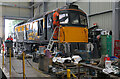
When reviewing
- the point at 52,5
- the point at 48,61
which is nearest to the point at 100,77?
the point at 48,61

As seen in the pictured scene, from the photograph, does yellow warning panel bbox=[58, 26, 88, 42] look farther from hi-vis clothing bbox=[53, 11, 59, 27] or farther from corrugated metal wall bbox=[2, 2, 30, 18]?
corrugated metal wall bbox=[2, 2, 30, 18]

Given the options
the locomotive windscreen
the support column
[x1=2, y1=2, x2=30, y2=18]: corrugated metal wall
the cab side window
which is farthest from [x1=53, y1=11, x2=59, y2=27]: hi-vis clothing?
[x1=2, y1=2, x2=30, y2=18]: corrugated metal wall

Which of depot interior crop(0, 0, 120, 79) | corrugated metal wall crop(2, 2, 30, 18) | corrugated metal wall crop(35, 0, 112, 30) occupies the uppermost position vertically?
corrugated metal wall crop(2, 2, 30, 18)

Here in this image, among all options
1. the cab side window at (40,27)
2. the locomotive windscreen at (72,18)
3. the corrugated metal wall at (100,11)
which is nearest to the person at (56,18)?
the locomotive windscreen at (72,18)

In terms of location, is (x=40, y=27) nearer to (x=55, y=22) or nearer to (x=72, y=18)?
(x=55, y=22)

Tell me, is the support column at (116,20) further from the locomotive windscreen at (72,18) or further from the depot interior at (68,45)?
the locomotive windscreen at (72,18)

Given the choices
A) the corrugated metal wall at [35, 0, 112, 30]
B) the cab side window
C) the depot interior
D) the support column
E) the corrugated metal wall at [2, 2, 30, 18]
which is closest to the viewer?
the depot interior

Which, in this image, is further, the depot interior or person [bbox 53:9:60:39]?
person [bbox 53:9:60:39]

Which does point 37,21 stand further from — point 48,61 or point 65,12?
point 48,61

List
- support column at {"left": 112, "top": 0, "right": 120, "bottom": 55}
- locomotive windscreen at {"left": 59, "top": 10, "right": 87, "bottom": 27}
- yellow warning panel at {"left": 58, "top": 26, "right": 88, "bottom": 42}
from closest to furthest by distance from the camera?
yellow warning panel at {"left": 58, "top": 26, "right": 88, "bottom": 42} → locomotive windscreen at {"left": 59, "top": 10, "right": 87, "bottom": 27} → support column at {"left": 112, "top": 0, "right": 120, "bottom": 55}

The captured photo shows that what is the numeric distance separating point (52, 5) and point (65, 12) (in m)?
11.8

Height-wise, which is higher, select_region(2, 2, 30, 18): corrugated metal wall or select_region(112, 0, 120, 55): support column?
select_region(2, 2, 30, 18): corrugated metal wall

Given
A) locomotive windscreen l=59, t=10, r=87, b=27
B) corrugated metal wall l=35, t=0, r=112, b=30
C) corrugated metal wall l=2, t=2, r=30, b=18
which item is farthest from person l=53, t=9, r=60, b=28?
corrugated metal wall l=2, t=2, r=30, b=18

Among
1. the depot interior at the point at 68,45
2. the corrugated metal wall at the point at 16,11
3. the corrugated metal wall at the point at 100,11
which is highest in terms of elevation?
the corrugated metal wall at the point at 16,11
